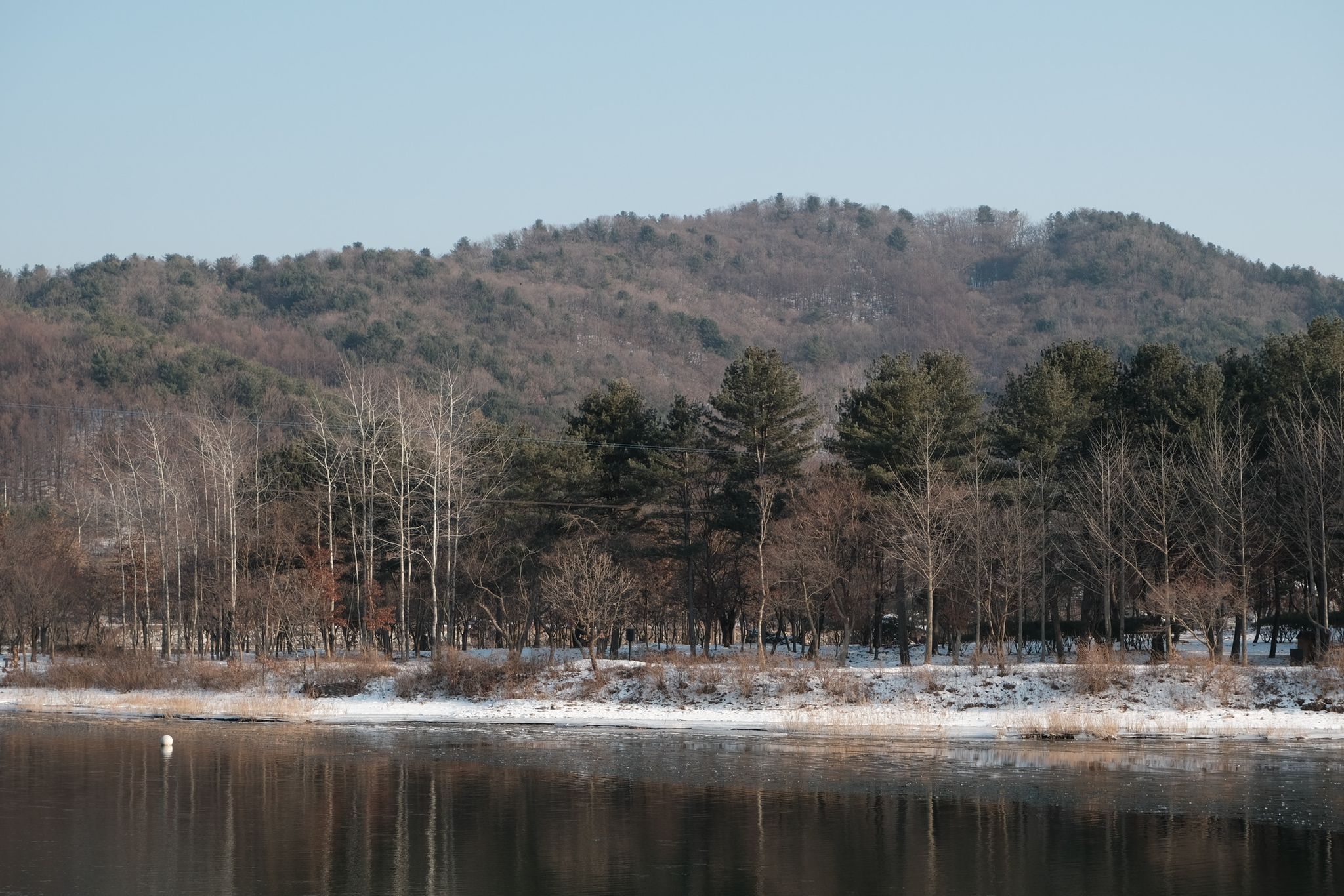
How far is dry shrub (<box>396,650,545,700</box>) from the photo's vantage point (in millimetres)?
51250

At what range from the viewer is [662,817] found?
2833cm

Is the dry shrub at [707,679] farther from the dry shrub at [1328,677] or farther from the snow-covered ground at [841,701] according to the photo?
the dry shrub at [1328,677]

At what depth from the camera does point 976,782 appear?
32.5 m

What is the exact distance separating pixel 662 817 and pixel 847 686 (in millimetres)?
21038

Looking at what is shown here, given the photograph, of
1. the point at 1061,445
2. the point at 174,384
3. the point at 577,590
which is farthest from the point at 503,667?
the point at 174,384

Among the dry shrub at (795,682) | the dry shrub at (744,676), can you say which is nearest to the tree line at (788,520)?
the dry shrub at (744,676)

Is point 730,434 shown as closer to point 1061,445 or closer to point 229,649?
point 1061,445

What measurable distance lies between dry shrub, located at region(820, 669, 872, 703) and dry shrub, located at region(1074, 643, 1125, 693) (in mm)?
7116

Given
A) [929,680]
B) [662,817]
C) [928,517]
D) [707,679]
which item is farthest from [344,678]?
[662,817]

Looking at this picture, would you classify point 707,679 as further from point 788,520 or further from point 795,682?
point 788,520

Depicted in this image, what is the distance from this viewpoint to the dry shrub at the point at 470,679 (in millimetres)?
51250

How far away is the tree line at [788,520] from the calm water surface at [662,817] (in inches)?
604

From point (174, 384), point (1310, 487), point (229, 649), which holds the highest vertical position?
point (174, 384)

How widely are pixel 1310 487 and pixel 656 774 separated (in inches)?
1118
